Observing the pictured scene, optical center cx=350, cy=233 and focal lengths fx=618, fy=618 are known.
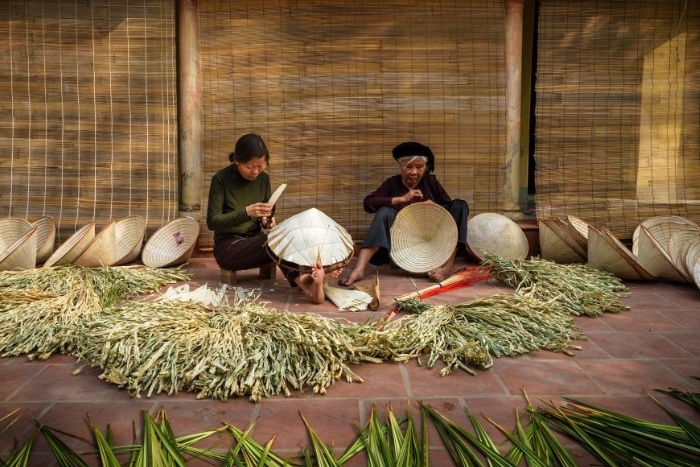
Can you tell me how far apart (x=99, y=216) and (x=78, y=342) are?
2624mm

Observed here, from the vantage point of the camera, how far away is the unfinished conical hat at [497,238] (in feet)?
16.4

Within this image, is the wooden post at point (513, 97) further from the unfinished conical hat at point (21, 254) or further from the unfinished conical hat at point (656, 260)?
the unfinished conical hat at point (21, 254)

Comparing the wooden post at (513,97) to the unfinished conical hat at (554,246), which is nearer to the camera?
the unfinished conical hat at (554,246)

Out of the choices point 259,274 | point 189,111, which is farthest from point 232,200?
point 189,111

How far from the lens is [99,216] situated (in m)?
5.29

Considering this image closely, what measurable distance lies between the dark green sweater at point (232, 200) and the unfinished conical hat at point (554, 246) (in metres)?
2.26

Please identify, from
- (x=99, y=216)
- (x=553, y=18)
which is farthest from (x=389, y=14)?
(x=99, y=216)

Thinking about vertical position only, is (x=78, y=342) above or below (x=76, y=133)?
below

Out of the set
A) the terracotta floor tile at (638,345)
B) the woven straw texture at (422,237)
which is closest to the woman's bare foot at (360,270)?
the woven straw texture at (422,237)

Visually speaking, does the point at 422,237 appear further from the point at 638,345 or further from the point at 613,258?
the point at 638,345

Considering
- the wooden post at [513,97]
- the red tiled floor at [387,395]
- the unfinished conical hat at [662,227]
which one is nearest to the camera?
the red tiled floor at [387,395]

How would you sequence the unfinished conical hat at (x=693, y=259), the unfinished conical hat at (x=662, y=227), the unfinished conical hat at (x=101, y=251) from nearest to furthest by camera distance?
the unfinished conical hat at (x=693, y=259) < the unfinished conical hat at (x=101, y=251) < the unfinished conical hat at (x=662, y=227)

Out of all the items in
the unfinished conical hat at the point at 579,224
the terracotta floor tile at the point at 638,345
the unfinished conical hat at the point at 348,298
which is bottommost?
the terracotta floor tile at the point at 638,345

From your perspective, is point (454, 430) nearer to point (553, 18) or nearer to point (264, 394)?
point (264, 394)
